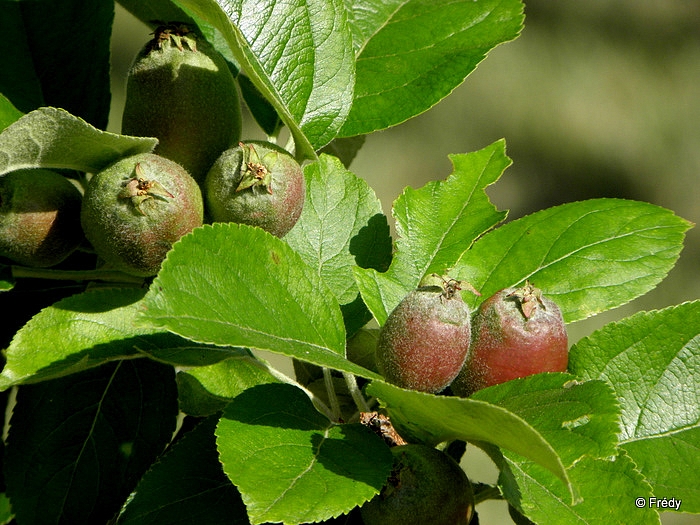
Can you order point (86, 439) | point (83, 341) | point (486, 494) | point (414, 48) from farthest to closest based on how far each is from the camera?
1. point (414, 48)
2. point (86, 439)
3. point (486, 494)
4. point (83, 341)

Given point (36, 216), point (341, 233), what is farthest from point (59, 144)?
point (341, 233)

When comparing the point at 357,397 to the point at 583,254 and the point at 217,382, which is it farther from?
the point at 583,254

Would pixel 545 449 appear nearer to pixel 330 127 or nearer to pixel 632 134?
pixel 330 127

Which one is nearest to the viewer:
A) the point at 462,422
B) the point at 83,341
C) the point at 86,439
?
the point at 462,422

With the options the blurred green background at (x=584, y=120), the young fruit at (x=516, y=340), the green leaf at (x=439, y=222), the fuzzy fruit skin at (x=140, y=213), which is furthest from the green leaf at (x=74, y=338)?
the blurred green background at (x=584, y=120)

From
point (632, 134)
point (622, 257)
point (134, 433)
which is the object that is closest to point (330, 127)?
point (622, 257)

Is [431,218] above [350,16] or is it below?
below

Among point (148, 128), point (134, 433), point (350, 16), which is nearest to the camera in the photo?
point (148, 128)

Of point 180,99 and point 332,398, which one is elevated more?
point 180,99
